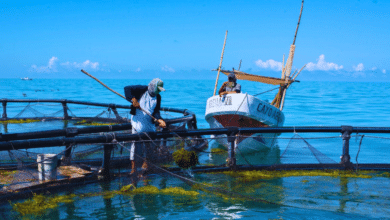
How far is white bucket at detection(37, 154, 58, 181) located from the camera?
5695 millimetres

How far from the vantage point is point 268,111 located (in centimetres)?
1409

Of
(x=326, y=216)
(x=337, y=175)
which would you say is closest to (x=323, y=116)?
(x=337, y=175)

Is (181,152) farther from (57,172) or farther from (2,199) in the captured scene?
(2,199)

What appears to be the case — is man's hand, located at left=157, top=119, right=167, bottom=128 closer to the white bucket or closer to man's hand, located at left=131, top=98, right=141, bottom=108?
man's hand, located at left=131, top=98, right=141, bottom=108

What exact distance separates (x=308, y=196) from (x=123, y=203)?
3.08 m

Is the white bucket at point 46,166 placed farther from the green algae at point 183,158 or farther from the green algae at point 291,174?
the green algae at point 291,174

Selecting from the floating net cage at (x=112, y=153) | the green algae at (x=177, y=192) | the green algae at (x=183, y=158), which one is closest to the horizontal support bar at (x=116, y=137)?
the floating net cage at (x=112, y=153)

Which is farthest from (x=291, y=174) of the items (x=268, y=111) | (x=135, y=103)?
(x=268, y=111)

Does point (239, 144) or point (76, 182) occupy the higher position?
point (239, 144)

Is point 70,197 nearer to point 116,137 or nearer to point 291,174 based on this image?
point 116,137

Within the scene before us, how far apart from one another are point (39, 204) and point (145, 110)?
247 cm

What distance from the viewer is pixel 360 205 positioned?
564 cm

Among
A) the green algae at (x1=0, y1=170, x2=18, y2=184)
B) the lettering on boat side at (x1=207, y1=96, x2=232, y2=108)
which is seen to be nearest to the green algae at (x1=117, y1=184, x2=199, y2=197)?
the green algae at (x1=0, y1=170, x2=18, y2=184)

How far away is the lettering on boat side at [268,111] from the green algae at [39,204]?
9.10 m
